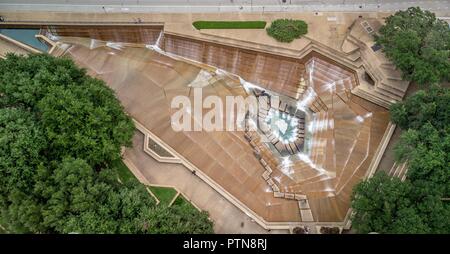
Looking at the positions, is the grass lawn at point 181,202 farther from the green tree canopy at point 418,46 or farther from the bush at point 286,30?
the green tree canopy at point 418,46

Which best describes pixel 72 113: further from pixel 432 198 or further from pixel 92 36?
pixel 432 198

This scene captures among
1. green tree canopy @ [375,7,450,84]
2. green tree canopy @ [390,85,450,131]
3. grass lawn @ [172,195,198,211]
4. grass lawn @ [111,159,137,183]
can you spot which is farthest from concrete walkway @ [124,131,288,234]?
green tree canopy @ [375,7,450,84]

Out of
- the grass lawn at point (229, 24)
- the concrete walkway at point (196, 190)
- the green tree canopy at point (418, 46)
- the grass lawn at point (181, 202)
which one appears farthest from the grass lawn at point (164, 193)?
the green tree canopy at point (418, 46)

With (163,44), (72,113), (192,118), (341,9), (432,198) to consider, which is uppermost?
(341,9)

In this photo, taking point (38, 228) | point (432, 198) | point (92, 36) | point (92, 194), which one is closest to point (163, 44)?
point (92, 36)

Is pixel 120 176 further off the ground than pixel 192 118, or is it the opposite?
pixel 192 118
